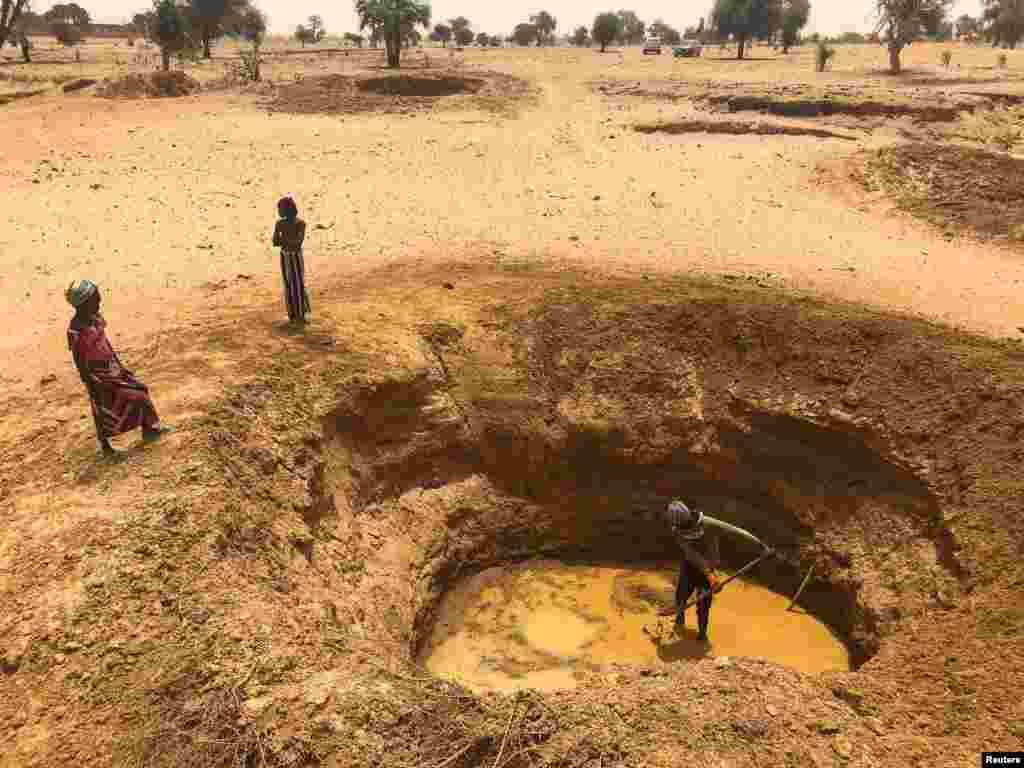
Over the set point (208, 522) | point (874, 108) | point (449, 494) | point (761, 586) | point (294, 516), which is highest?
point (874, 108)

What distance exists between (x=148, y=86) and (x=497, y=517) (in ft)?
80.9

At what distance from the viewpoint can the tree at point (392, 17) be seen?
37.4m

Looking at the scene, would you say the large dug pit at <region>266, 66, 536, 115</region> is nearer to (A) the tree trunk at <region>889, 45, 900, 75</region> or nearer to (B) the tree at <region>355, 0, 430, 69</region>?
(B) the tree at <region>355, 0, 430, 69</region>

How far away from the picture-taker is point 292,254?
353 inches

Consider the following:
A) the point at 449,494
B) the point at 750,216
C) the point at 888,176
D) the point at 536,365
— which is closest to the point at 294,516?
the point at 449,494

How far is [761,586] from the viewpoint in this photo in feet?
32.3

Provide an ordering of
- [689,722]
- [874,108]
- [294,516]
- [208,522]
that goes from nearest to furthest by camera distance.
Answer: [689,722]
[208,522]
[294,516]
[874,108]

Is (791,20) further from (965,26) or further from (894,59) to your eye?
(965,26)

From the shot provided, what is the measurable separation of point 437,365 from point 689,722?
19.4 feet

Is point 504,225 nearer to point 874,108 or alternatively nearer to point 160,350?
point 160,350

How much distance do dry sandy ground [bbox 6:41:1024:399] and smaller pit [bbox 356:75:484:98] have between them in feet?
22.4

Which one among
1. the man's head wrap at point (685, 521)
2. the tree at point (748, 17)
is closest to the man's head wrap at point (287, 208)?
the man's head wrap at point (685, 521)

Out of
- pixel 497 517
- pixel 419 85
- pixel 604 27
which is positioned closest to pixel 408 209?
pixel 497 517

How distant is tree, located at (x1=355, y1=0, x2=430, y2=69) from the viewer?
37.4 meters
